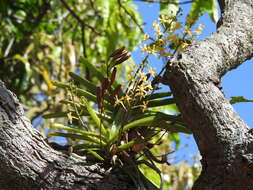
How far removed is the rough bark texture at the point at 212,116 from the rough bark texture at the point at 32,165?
22 centimetres

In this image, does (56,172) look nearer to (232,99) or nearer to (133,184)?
(133,184)

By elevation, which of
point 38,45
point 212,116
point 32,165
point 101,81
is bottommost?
point 32,165

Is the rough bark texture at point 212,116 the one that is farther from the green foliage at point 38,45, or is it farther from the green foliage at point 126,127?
the green foliage at point 38,45

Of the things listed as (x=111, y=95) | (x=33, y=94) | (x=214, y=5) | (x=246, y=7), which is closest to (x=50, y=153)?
(x=111, y=95)

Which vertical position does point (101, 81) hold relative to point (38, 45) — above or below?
below

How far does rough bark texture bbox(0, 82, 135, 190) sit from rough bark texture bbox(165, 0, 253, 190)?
217 millimetres

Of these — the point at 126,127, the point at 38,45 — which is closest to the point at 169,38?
the point at 126,127

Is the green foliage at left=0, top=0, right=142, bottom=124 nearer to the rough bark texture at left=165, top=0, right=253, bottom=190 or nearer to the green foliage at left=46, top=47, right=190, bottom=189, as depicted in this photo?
the green foliage at left=46, top=47, right=190, bottom=189

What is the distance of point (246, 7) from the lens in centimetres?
139

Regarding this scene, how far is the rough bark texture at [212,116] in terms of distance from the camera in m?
1.00

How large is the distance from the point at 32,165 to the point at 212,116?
41cm

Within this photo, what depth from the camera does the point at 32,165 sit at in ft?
3.58

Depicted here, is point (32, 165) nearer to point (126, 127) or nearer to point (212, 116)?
point (126, 127)

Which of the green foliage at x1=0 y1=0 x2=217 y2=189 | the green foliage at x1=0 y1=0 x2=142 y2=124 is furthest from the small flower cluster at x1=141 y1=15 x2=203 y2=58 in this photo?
the green foliage at x1=0 y1=0 x2=142 y2=124
